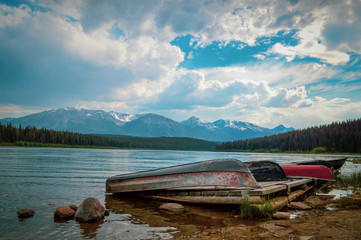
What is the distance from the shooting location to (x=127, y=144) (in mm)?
178500

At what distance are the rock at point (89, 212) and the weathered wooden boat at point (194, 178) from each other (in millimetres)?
3229

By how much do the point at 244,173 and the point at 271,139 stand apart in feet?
558

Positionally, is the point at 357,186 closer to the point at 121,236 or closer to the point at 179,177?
the point at 179,177

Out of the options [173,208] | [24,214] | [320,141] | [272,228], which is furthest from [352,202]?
[320,141]

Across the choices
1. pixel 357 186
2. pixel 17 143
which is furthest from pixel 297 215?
pixel 17 143

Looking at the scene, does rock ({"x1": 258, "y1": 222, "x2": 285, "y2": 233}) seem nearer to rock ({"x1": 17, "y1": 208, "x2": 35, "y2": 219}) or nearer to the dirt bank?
the dirt bank

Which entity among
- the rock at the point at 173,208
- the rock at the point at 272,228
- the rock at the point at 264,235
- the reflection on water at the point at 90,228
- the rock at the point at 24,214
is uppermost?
the rock at the point at 264,235

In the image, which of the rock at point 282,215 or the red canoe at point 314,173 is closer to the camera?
the rock at point 282,215

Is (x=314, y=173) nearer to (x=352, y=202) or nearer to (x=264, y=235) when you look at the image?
(x=352, y=202)

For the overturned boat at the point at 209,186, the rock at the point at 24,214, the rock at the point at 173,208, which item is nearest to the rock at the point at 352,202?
the overturned boat at the point at 209,186

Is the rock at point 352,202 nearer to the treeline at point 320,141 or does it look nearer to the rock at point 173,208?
the rock at point 173,208

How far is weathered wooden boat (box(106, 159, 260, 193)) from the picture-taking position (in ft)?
29.8

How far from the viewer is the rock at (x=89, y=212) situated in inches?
304

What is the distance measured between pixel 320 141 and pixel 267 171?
5219 inches
